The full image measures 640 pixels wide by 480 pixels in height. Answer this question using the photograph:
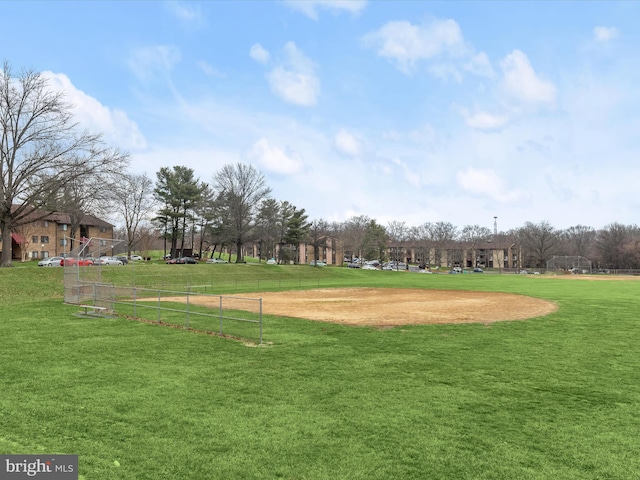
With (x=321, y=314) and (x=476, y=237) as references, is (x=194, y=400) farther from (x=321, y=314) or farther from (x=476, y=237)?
(x=476, y=237)

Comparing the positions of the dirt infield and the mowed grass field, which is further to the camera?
the dirt infield

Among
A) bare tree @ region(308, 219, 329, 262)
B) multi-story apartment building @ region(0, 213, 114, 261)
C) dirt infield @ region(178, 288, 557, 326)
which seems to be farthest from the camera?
bare tree @ region(308, 219, 329, 262)

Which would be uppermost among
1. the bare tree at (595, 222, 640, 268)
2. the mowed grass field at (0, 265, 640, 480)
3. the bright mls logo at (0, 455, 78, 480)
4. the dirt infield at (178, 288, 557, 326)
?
the bare tree at (595, 222, 640, 268)

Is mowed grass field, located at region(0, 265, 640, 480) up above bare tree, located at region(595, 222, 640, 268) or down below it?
below

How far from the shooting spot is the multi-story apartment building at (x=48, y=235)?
238ft

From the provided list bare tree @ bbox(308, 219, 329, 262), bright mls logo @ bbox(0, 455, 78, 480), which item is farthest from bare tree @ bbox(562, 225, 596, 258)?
bright mls logo @ bbox(0, 455, 78, 480)

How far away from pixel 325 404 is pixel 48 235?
290 ft

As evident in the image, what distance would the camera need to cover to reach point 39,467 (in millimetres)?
5402

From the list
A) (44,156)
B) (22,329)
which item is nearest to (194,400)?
(22,329)

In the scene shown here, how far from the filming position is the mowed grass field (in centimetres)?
595

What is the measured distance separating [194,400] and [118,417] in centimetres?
144

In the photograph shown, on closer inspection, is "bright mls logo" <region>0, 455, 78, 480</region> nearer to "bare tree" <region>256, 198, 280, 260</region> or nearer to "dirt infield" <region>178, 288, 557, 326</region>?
"dirt infield" <region>178, 288, 557, 326</region>

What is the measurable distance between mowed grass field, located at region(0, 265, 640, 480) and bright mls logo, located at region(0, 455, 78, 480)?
0.23 metres

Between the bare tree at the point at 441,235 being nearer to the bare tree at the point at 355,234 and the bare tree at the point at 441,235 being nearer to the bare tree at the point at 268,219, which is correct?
the bare tree at the point at 355,234
